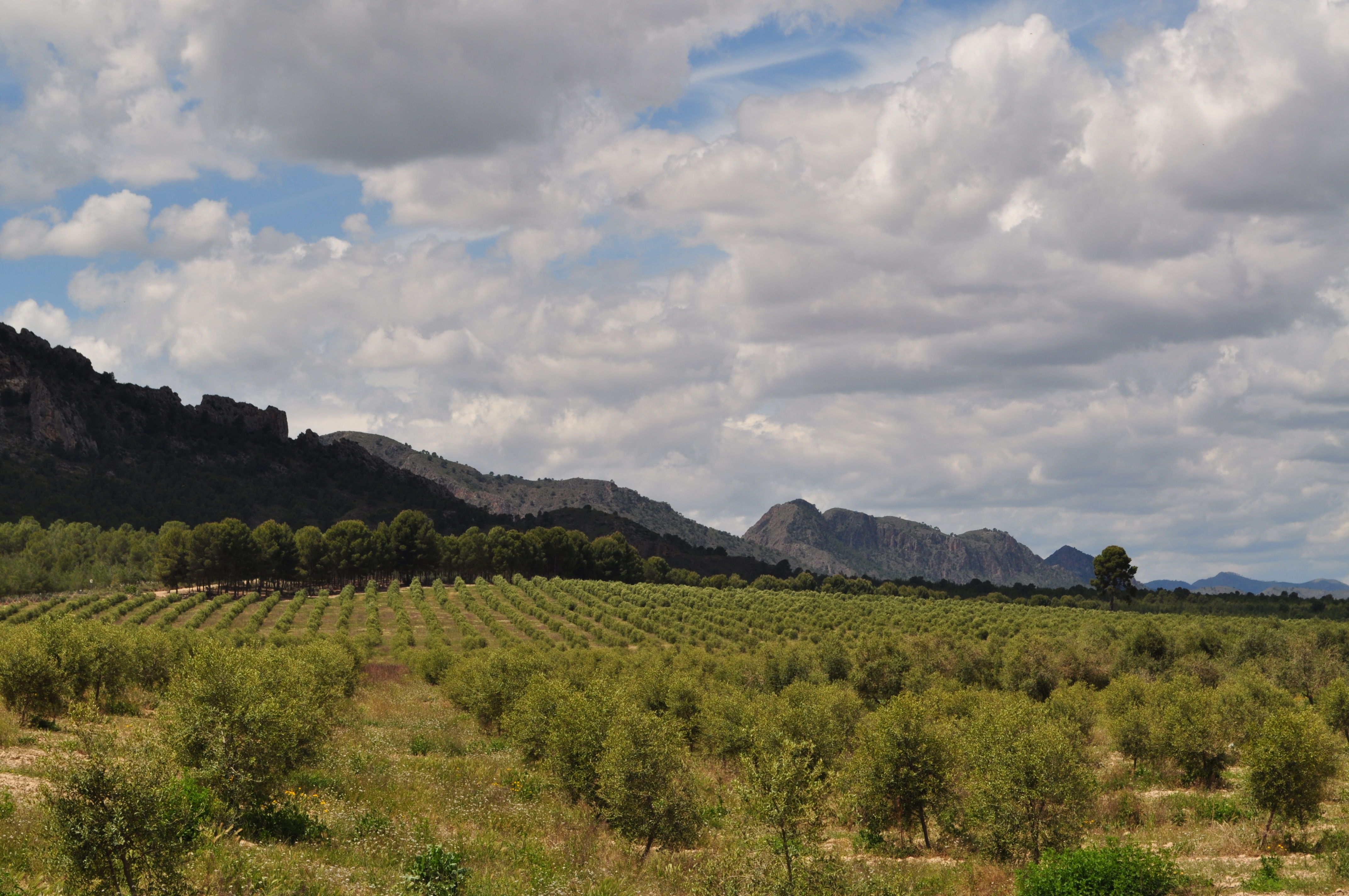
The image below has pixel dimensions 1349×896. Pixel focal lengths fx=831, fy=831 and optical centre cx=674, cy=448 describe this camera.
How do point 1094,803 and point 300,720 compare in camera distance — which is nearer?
point 300,720

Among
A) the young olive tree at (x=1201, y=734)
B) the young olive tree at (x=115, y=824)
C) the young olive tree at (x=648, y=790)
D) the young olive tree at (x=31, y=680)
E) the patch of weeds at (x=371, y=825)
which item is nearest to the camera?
the young olive tree at (x=115, y=824)

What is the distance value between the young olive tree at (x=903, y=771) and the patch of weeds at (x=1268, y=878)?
1116 cm

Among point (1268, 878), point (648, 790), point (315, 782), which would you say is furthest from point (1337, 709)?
point (315, 782)

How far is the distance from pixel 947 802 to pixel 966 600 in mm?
132281

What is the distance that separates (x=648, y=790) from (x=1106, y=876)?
1483 centimetres

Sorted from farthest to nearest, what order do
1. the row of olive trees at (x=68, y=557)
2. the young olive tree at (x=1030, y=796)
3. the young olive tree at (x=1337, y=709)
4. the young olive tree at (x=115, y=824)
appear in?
the row of olive trees at (x=68, y=557), the young olive tree at (x=1337, y=709), the young olive tree at (x=1030, y=796), the young olive tree at (x=115, y=824)

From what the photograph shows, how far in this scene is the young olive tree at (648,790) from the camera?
29.4 m

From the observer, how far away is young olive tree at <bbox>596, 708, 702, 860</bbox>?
2944 centimetres

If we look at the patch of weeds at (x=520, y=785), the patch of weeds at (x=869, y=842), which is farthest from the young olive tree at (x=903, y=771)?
the patch of weeds at (x=520, y=785)

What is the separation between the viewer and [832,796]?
3925cm

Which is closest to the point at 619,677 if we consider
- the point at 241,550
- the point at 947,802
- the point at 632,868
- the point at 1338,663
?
the point at 947,802

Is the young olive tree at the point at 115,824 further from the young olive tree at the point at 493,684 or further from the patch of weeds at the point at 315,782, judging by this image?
the young olive tree at the point at 493,684

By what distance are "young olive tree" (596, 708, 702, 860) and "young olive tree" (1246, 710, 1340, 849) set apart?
2474 cm

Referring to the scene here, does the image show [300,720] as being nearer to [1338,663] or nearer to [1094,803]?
[1094,803]
